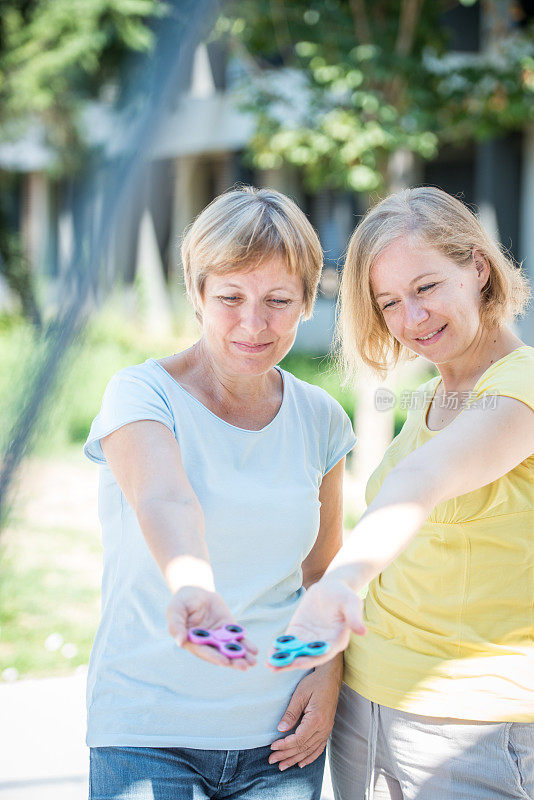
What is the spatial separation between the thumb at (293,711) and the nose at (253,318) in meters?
0.72

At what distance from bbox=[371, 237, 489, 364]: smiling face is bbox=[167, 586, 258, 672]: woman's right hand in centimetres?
76

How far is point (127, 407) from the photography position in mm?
1552

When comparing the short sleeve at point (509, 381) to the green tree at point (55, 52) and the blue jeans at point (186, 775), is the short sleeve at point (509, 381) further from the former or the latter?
the green tree at point (55, 52)

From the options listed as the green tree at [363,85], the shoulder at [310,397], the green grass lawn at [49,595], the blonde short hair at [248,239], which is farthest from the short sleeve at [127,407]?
the green tree at [363,85]

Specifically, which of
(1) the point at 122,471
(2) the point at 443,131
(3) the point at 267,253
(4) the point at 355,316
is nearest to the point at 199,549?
(1) the point at 122,471

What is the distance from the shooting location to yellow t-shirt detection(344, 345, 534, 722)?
1.57 m

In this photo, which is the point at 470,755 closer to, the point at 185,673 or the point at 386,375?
the point at 185,673

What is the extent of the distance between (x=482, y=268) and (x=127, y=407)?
0.80 m

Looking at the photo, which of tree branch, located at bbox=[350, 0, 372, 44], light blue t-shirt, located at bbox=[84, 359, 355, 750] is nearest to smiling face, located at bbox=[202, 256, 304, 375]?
light blue t-shirt, located at bbox=[84, 359, 355, 750]

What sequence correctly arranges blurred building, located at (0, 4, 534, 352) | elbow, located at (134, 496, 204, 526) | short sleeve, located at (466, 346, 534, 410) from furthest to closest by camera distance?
blurred building, located at (0, 4, 534, 352) → short sleeve, located at (466, 346, 534, 410) → elbow, located at (134, 496, 204, 526)

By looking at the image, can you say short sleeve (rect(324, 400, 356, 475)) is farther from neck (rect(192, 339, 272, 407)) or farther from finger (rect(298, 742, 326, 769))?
finger (rect(298, 742, 326, 769))

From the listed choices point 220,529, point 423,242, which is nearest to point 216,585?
point 220,529

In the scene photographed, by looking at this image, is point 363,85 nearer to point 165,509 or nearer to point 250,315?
point 250,315

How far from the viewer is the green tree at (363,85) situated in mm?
5914
